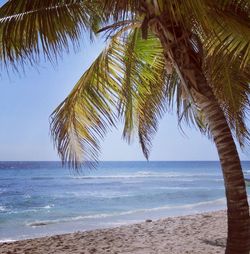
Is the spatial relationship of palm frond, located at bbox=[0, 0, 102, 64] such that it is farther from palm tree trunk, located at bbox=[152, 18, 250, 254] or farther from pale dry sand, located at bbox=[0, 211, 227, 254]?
pale dry sand, located at bbox=[0, 211, 227, 254]

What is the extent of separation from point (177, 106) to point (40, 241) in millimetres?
4859

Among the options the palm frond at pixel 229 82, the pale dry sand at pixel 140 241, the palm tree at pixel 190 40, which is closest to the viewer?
the palm tree at pixel 190 40

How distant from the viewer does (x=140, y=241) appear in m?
8.63

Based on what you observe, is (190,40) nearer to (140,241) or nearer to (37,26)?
(37,26)

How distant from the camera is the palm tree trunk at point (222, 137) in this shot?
132 inches

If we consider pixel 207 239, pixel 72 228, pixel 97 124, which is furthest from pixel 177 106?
pixel 72 228

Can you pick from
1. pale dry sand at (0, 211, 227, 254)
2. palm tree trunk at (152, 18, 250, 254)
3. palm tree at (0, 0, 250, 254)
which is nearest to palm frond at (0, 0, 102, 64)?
palm tree at (0, 0, 250, 254)

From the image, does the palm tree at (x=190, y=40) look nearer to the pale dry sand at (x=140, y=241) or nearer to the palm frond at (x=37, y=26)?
the palm frond at (x=37, y=26)

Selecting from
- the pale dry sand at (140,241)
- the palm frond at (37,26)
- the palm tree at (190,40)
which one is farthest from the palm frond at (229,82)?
the pale dry sand at (140,241)

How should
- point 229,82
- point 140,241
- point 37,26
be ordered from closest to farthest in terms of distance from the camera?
1. point 37,26
2. point 229,82
3. point 140,241

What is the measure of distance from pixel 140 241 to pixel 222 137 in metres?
5.64

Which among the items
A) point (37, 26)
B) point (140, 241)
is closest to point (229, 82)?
point (37, 26)

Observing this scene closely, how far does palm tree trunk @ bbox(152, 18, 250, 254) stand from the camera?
335 centimetres

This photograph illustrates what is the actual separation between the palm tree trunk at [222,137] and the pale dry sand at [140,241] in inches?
148
